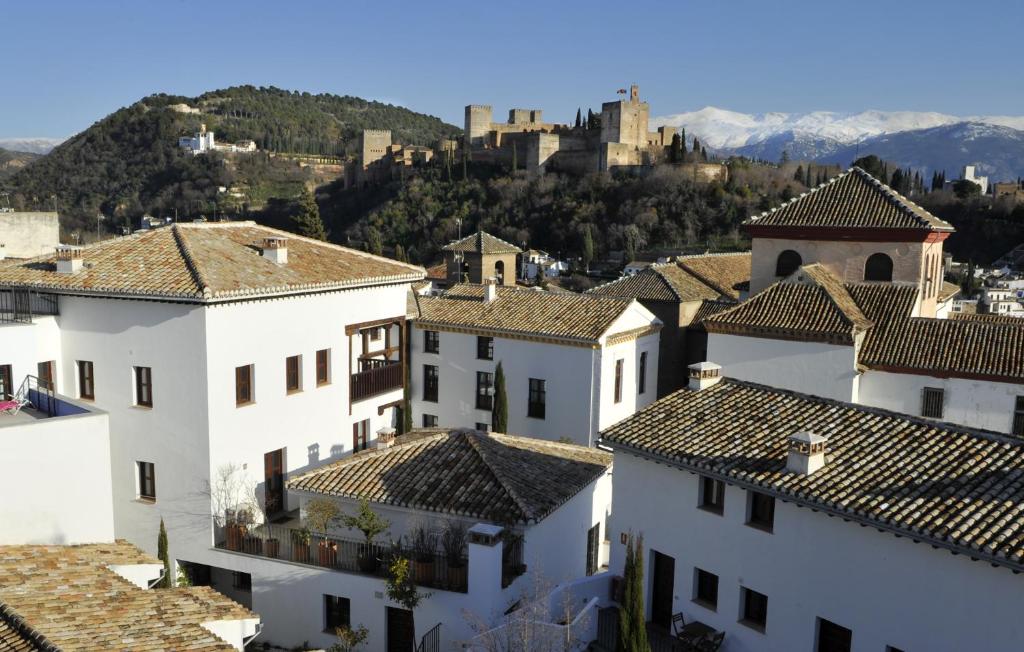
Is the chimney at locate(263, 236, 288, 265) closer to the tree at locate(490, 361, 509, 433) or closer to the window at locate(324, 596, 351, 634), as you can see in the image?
the tree at locate(490, 361, 509, 433)

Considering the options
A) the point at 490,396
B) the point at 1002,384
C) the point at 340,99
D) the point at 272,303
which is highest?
the point at 340,99

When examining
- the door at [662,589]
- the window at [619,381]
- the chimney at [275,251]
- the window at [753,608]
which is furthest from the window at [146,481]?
the window at [619,381]

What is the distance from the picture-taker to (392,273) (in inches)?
829

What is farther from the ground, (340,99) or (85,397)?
(340,99)

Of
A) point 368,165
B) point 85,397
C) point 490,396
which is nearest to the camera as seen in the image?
point 85,397

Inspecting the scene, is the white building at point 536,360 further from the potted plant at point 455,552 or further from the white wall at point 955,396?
the potted plant at point 455,552

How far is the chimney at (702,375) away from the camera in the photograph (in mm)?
14438

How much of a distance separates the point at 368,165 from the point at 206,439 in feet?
289

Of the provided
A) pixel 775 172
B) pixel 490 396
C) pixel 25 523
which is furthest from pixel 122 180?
pixel 25 523

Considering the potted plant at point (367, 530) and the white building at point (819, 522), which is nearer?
the white building at point (819, 522)

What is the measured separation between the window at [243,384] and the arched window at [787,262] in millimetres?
15312

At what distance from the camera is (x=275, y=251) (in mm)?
18641

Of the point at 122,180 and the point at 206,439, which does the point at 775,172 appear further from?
the point at 122,180

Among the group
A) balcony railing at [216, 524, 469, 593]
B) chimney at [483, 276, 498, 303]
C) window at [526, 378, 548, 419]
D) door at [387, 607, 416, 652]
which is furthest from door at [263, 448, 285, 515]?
chimney at [483, 276, 498, 303]
